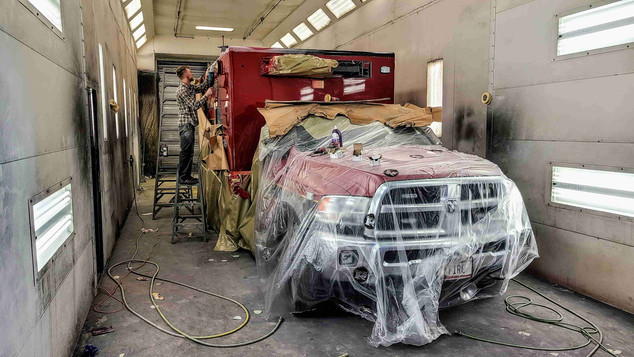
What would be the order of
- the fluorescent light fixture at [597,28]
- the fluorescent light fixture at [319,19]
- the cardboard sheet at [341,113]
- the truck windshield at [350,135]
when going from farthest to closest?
the fluorescent light fixture at [319,19] < the cardboard sheet at [341,113] < the truck windshield at [350,135] < the fluorescent light fixture at [597,28]

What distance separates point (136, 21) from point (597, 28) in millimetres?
11263

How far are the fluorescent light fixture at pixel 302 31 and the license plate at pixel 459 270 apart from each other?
10618mm

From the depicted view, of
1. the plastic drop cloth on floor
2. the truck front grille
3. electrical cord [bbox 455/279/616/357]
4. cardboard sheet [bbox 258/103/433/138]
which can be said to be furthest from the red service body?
electrical cord [bbox 455/279/616/357]

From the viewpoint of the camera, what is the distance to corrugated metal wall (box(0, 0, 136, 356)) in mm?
2090

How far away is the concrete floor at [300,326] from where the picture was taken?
338cm

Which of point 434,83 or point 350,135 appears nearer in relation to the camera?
point 350,135

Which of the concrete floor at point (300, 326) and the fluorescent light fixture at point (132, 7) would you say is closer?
the concrete floor at point (300, 326)

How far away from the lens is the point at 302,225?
360 cm

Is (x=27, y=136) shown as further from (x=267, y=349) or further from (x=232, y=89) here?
(x=232, y=89)

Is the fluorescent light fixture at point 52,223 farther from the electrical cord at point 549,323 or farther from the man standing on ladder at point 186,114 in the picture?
the man standing on ladder at point 186,114

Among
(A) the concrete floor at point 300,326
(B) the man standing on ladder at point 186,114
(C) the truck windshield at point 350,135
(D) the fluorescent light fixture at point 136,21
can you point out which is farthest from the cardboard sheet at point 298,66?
(D) the fluorescent light fixture at point 136,21

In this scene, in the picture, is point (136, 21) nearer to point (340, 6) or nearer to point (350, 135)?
point (340, 6)

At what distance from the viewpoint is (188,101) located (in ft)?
24.8

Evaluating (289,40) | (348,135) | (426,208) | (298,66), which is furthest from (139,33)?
(426,208)
